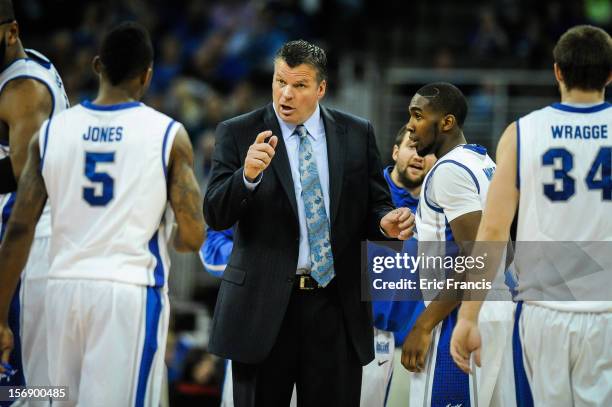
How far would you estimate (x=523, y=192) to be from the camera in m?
5.07

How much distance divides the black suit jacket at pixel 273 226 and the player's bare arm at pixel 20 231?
1059 mm

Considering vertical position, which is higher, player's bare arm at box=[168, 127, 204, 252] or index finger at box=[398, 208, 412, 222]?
player's bare arm at box=[168, 127, 204, 252]

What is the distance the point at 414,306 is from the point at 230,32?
10173mm

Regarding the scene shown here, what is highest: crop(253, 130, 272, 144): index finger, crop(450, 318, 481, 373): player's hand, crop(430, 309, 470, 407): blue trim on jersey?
crop(253, 130, 272, 144): index finger

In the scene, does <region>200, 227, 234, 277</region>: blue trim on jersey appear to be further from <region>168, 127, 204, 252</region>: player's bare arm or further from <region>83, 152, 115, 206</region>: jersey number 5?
<region>83, 152, 115, 206</region>: jersey number 5

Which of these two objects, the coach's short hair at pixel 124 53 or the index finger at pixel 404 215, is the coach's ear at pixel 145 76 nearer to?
the coach's short hair at pixel 124 53

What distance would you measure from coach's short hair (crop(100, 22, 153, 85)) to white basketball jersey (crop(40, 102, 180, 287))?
222mm

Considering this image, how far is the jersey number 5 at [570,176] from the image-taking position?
5.05 meters

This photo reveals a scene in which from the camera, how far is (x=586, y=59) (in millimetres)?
5148

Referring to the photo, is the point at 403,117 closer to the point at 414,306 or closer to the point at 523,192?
the point at 414,306

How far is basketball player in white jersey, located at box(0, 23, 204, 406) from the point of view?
18.4ft

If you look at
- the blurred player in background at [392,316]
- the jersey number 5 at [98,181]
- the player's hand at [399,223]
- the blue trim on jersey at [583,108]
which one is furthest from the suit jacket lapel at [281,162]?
the blue trim on jersey at [583,108]

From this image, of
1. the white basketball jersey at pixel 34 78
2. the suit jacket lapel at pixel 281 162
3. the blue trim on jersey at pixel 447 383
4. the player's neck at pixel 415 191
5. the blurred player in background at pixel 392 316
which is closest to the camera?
the suit jacket lapel at pixel 281 162

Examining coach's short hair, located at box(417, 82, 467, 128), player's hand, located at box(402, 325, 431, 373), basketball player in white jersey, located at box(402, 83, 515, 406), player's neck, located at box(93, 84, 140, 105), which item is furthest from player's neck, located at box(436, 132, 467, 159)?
player's neck, located at box(93, 84, 140, 105)
